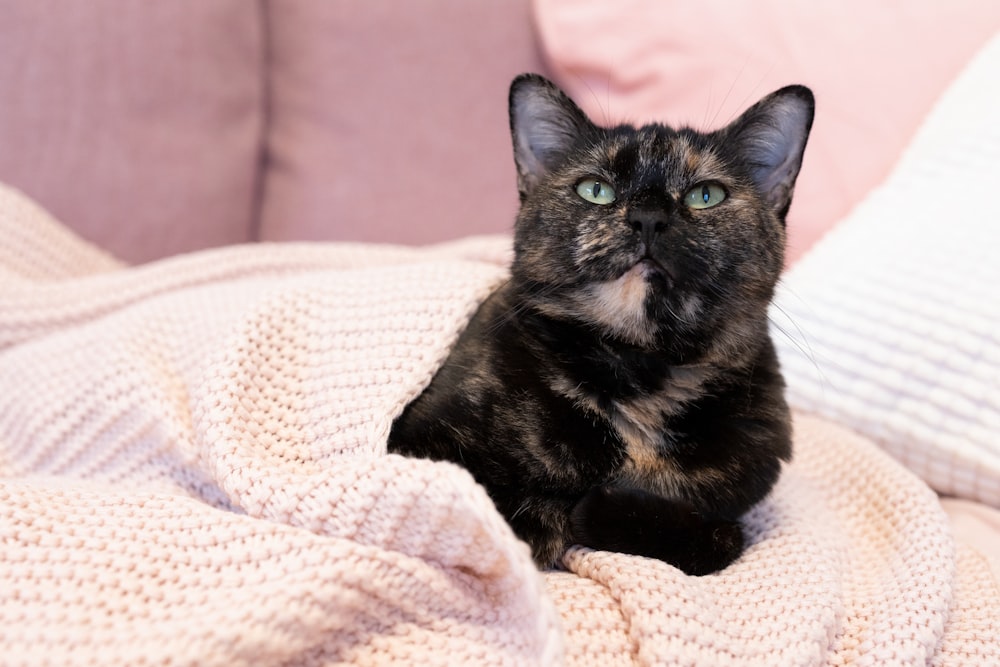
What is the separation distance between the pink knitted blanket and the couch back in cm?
39

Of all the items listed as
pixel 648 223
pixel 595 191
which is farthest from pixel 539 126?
pixel 648 223

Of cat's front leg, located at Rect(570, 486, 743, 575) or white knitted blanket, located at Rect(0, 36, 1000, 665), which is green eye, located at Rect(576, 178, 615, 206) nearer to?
white knitted blanket, located at Rect(0, 36, 1000, 665)

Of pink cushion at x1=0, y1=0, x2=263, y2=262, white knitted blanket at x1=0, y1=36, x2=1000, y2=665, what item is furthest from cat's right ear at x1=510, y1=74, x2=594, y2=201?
pink cushion at x1=0, y1=0, x2=263, y2=262

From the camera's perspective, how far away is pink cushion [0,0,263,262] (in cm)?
148

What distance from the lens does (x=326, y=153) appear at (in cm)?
169

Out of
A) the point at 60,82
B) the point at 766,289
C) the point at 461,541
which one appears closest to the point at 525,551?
the point at 461,541

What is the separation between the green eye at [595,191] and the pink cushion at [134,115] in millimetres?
926

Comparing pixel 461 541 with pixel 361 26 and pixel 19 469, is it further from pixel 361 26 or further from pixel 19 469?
pixel 361 26

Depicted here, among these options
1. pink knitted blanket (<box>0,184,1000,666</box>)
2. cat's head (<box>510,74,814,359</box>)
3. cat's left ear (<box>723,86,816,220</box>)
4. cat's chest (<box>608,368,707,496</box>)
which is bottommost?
pink knitted blanket (<box>0,184,1000,666</box>)

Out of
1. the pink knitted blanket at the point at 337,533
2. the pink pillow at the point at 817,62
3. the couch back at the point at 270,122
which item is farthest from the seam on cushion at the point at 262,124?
the pink pillow at the point at 817,62

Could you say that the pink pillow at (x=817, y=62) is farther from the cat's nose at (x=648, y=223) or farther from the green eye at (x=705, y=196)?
the cat's nose at (x=648, y=223)

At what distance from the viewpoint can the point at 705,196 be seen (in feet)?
3.21

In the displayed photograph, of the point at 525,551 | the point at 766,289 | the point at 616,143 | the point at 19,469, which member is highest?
the point at 616,143

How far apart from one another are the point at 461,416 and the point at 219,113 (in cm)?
100
